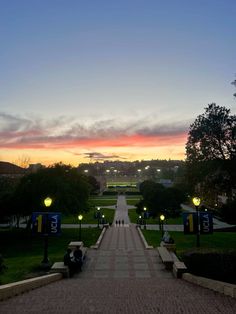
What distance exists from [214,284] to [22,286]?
5827mm

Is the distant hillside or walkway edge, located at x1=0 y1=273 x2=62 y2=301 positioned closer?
walkway edge, located at x1=0 y1=273 x2=62 y2=301

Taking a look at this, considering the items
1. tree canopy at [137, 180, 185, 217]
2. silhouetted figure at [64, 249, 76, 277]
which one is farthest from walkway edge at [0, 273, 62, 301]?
tree canopy at [137, 180, 185, 217]

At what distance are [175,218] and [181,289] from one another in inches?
2225

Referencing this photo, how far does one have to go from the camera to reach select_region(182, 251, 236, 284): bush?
44.9ft

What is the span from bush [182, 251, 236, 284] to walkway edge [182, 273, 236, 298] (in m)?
0.38

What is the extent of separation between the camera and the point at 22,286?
12.7 m

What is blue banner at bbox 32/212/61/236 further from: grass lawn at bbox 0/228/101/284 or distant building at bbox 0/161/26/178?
distant building at bbox 0/161/26/178

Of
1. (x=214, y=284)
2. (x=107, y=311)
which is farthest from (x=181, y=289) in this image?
(x=107, y=311)

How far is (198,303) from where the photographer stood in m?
10.7

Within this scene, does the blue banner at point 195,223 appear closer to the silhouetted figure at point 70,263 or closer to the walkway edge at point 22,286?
the silhouetted figure at point 70,263

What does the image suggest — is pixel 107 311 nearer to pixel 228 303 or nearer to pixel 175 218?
pixel 228 303

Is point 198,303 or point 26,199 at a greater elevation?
point 26,199

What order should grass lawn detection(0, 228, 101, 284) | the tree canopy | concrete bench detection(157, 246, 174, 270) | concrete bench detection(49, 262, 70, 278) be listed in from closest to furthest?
concrete bench detection(49, 262, 70, 278)
concrete bench detection(157, 246, 174, 270)
grass lawn detection(0, 228, 101, 284)
the tree canopy

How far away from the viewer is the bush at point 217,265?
1369 cm
